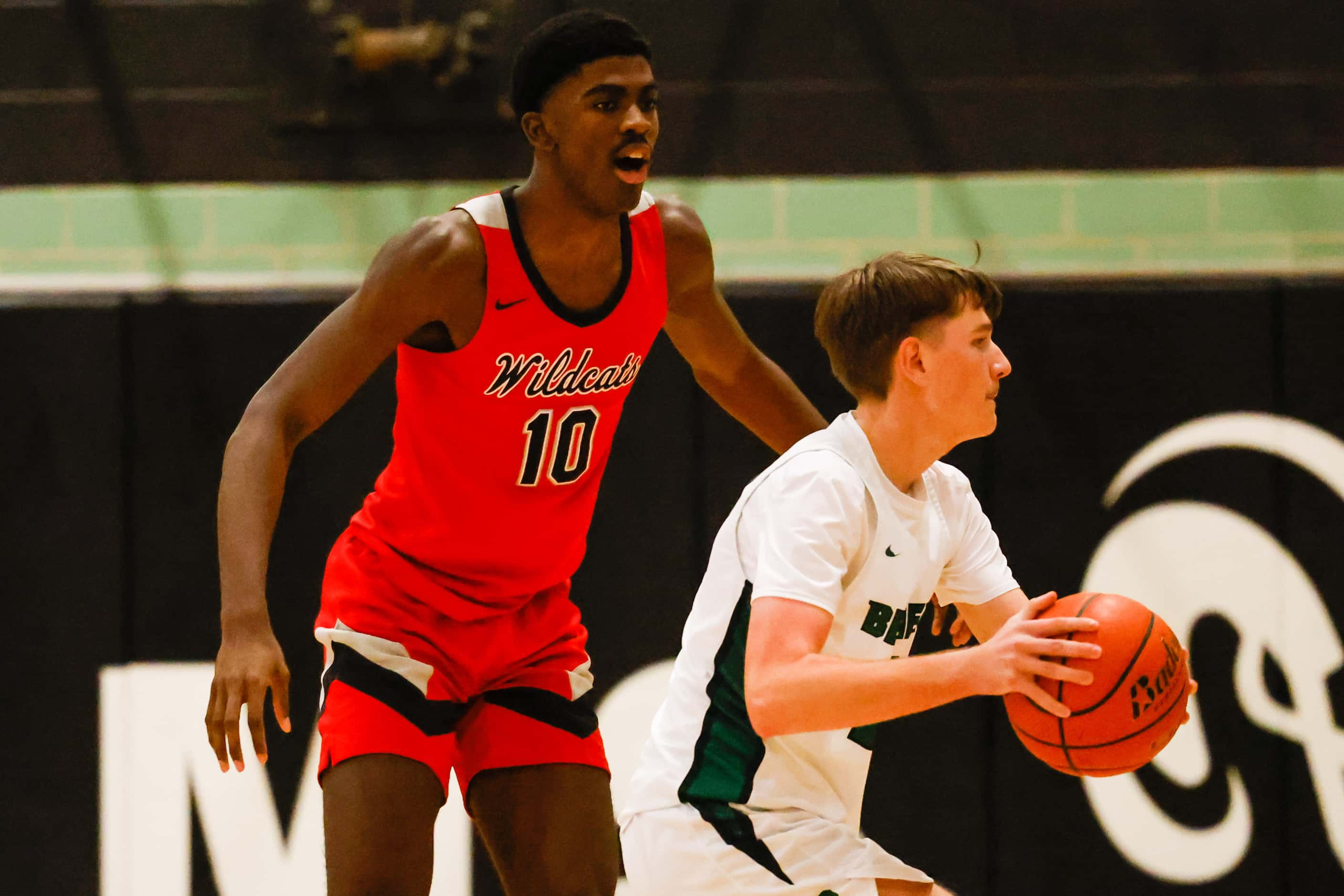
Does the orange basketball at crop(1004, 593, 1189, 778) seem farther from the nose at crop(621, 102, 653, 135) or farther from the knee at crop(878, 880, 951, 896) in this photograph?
the nose at crop(621, 102, 653, 135)

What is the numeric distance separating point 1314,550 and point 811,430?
2311 millimetres

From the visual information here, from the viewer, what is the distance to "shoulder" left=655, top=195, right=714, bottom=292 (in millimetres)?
3051

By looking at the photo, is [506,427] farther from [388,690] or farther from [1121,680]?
[1121,680]

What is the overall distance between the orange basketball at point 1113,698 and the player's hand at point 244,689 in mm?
1153

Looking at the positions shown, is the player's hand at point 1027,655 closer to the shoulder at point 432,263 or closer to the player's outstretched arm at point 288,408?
the player's outstretched arm at point 288,408

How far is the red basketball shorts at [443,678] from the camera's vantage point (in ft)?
8.89

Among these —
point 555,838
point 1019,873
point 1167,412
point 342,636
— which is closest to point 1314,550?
point 1167,412

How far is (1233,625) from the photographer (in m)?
A: 4.66

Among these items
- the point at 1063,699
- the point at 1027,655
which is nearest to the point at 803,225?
the point at 1063,699

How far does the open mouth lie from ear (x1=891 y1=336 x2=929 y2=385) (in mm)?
657

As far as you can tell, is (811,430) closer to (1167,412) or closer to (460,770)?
(460,770)

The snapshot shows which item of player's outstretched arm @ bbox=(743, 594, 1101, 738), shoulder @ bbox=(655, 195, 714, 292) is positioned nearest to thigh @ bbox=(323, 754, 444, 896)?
player's outstretched arm @ bbox=(743, 594, 1101, 738)

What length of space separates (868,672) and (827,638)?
291mm

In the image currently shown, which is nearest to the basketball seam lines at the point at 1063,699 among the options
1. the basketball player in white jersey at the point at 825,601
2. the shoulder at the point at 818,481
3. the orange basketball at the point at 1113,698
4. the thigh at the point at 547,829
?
the orange basketball at the point at 1113,698
